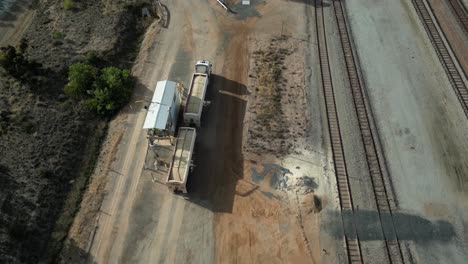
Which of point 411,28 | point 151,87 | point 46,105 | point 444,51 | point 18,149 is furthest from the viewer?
point 411,28

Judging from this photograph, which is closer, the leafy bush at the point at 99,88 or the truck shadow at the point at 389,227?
the truck shadow at the point at 389,227

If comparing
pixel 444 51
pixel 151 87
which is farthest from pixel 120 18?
pixel 444 51

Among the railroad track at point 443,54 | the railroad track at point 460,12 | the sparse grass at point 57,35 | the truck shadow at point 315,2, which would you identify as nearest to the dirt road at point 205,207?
the sparse grass at point 57,35

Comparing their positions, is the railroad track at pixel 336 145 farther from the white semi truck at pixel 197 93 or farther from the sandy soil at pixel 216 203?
the white semi truck at pixel 197 93

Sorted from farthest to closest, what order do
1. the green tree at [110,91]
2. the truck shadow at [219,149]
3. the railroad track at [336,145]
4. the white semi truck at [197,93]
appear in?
the green tree at [110,91], the white semi truck at [197,93], the truck shadow at [219,149], the railroad track at [336,145]

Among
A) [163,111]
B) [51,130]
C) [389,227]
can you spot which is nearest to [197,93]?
[163,111]

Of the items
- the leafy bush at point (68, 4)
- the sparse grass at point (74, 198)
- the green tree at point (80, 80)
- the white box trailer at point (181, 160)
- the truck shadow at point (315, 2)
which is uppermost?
the truck shadow at point (315, 2)

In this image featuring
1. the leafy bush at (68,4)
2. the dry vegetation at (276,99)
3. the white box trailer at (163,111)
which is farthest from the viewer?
the leafy bush at (68,4)

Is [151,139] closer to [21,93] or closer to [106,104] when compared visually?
[106,104]
